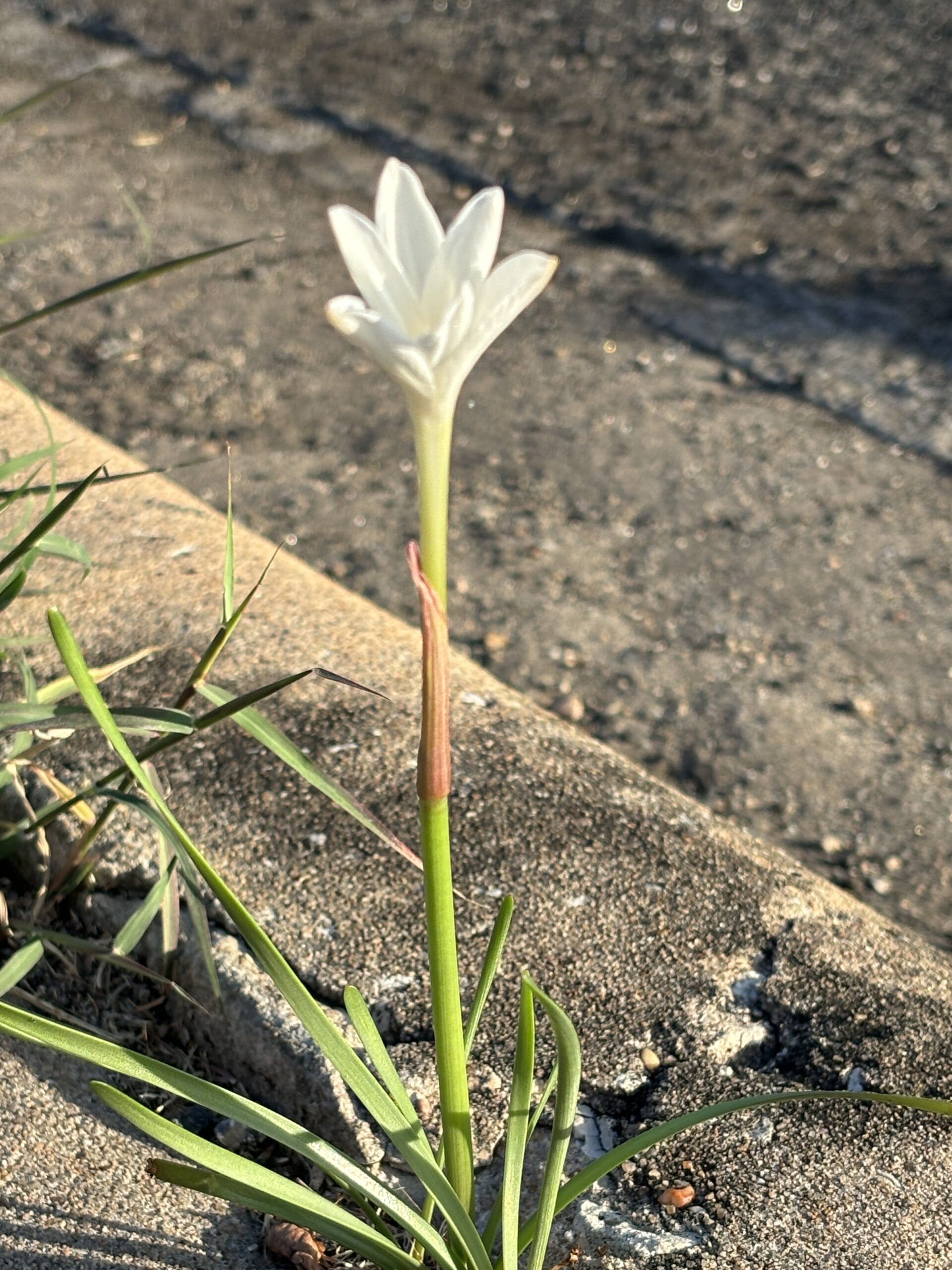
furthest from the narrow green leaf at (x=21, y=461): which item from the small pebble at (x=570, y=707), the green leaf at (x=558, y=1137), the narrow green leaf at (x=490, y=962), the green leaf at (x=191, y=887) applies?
the small pebble at (x=570, y=707)

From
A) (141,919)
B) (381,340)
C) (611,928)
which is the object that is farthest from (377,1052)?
(381,340)

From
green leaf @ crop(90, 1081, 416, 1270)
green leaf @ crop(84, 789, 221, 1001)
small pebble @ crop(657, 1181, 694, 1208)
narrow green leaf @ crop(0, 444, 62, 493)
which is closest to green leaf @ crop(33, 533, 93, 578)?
narrow green leaf @ crop(0, 444, 62, 493)

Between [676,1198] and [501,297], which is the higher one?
[501,297]

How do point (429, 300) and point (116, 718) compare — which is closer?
point (429, 300)

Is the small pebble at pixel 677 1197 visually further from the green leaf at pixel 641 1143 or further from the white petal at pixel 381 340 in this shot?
the white petal at pixel 381 340

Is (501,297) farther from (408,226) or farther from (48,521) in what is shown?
(48,521)

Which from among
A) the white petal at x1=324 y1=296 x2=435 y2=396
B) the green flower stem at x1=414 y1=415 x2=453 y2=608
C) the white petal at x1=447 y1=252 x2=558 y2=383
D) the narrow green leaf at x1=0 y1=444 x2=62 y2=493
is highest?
the white petal at x1=447 y1=252 x2=558 y2=383

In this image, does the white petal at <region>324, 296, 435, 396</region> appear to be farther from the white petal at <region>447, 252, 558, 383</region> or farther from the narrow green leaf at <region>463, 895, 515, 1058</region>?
the narrow green leaf at <region>463, 895, 515, 1058</region>

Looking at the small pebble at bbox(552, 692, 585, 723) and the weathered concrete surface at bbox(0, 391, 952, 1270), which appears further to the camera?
the small pebble at bbox(552, 692, 585, 723)
